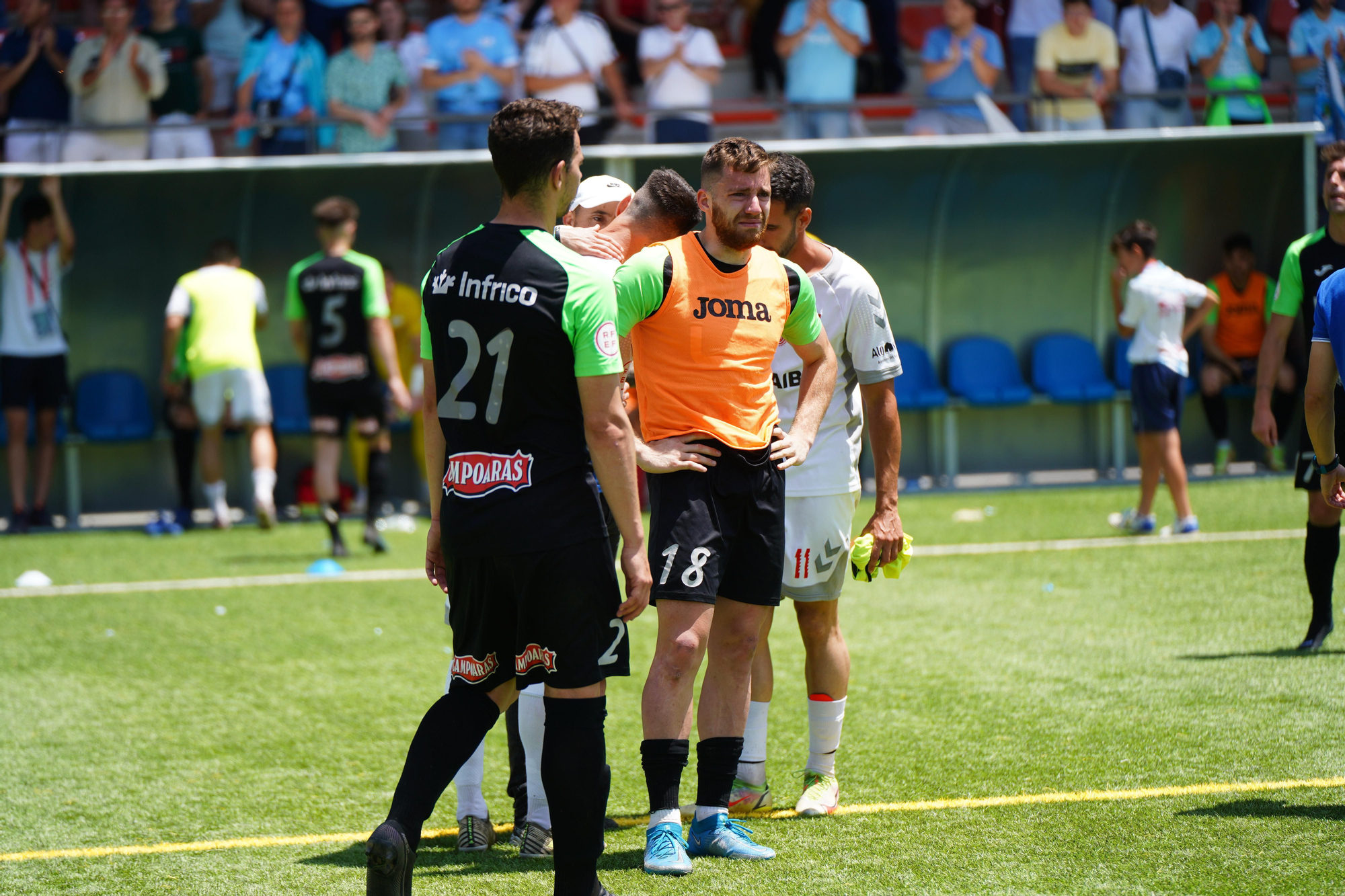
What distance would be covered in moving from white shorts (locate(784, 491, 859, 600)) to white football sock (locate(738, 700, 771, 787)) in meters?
0.40

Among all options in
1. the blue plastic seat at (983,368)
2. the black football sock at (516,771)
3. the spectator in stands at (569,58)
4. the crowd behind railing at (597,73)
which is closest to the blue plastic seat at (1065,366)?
the blue plastic seat at (983,368)

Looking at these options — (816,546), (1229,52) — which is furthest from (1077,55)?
A: (816,546)

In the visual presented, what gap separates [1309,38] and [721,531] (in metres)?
12.1

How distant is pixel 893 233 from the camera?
47.0 ft

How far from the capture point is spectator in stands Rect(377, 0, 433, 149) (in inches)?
500

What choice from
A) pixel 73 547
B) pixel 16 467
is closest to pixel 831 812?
pixel 73 547

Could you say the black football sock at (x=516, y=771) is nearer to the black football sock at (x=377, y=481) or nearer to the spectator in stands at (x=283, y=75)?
the black football sock at (x=377, y=481)

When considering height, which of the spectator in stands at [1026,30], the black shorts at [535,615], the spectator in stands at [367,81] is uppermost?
the spectator in stands at [1026,30]

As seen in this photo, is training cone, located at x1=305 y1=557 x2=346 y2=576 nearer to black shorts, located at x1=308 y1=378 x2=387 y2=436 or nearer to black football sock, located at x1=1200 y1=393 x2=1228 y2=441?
black shorts, located at x1=308 y1=378 x2=387 y2=436

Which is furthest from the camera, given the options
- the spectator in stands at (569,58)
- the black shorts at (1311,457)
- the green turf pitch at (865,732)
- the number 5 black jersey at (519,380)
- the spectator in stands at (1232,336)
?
the spectator in stands at (1232,336)

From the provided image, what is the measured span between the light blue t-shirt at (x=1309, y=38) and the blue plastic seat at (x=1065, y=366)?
288 centimetres

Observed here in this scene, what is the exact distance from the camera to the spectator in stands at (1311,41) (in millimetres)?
13195

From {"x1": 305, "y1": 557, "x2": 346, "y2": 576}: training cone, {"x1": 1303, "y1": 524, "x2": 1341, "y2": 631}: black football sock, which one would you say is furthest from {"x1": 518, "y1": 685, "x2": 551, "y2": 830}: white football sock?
{"x1": 305, "y1": 557, "x2": 346, "y2": 576}: training cone

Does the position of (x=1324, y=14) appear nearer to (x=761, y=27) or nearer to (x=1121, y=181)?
(x=1121, y=181)
